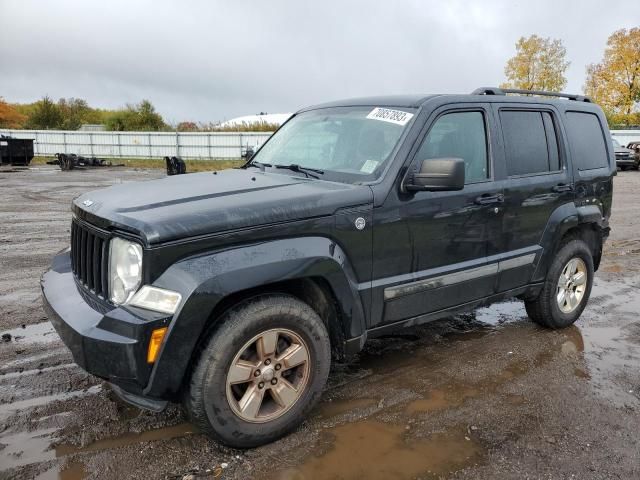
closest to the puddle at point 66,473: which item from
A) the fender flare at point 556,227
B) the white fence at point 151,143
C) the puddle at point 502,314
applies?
the fender flare at point 556,227

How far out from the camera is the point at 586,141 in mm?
4918

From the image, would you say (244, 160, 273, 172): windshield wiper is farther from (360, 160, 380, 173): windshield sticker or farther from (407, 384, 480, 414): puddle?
(407, 384, 480, 414): puddle

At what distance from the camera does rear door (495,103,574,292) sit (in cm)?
410

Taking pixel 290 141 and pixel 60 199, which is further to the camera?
pixel 60 199

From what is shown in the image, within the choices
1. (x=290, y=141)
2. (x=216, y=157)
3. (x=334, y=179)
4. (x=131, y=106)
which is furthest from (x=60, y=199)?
(x=131, y=106)

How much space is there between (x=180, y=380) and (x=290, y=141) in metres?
2.27

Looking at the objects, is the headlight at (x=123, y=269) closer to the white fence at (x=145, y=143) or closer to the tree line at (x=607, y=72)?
the white fence at (x=145, y=143)

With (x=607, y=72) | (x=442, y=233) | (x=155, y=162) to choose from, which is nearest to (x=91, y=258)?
(x=442, y=233)

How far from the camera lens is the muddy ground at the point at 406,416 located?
110 inches

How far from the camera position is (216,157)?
115 feet

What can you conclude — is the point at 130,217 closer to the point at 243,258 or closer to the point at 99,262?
the point at 99,262

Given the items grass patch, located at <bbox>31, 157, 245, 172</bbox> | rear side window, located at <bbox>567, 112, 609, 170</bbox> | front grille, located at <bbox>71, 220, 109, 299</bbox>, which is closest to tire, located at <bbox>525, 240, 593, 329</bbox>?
rear side window, located at <bbox>567, 112, 609, 170</bbox>

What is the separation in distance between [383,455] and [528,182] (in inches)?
97.2

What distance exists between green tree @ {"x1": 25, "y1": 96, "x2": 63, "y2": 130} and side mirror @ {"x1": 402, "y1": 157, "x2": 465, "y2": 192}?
5135 centimetres
